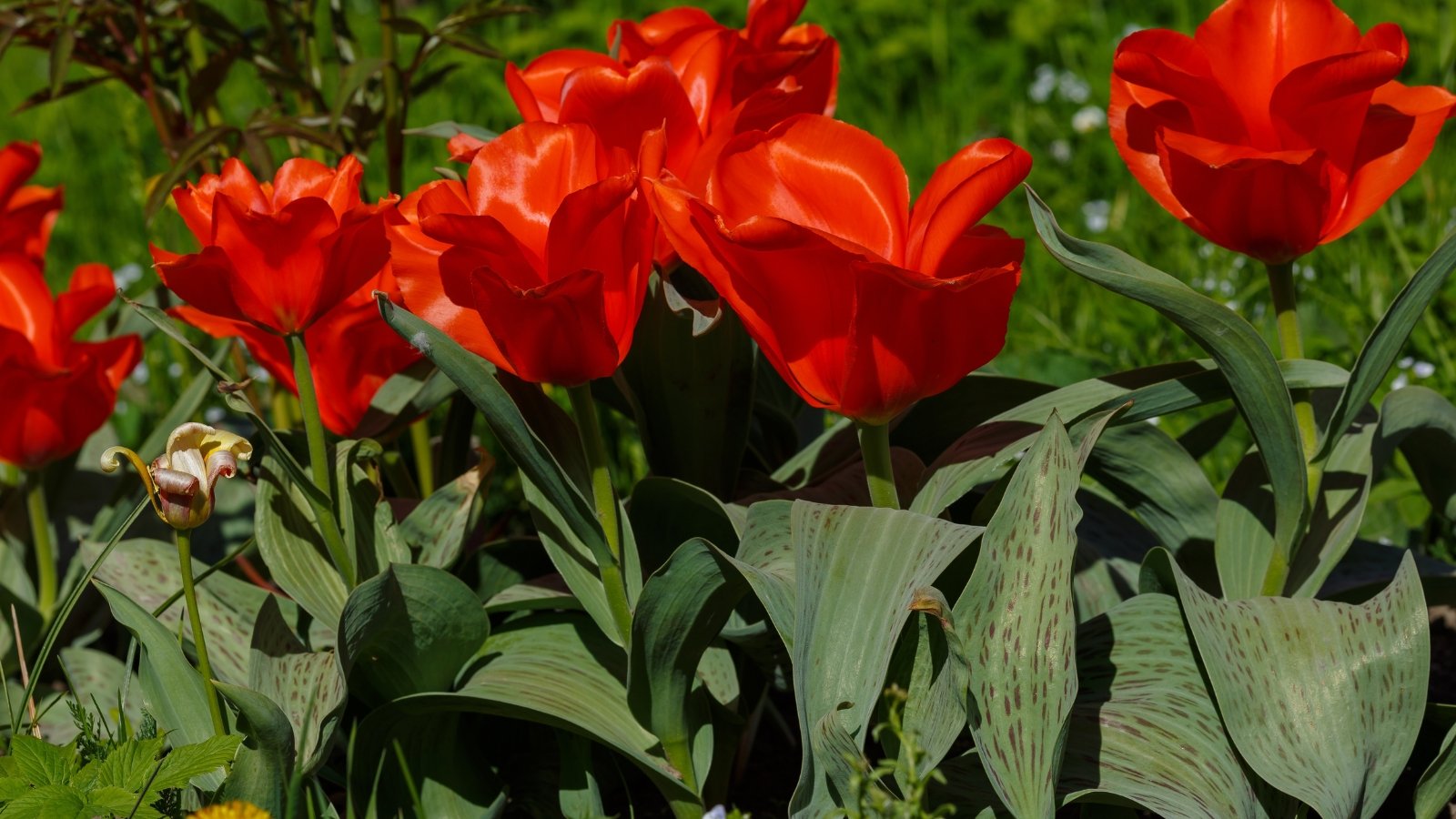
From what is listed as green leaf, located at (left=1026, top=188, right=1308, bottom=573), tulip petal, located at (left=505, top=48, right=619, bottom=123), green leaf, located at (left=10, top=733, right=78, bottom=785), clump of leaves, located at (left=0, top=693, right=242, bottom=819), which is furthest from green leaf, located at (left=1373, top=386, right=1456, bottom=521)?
green leaf, located at (left=10, top=733, right=78, bottom=785)

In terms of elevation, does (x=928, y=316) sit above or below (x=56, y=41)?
above

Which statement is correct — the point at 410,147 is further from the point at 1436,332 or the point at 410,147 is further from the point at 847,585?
the point at 847,585

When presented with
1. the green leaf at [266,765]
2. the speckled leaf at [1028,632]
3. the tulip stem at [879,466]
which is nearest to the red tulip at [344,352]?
the green leaf at [266,765]

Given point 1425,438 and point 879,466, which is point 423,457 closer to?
point 879,466

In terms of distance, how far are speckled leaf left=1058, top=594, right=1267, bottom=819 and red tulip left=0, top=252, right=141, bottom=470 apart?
3.40 ft

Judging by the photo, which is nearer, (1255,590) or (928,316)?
(928,316)

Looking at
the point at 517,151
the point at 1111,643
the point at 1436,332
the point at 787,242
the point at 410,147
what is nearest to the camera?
the point at 787,242

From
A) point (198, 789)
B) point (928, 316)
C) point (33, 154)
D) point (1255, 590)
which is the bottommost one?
point (198, 789)

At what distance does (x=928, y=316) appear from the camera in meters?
0.98

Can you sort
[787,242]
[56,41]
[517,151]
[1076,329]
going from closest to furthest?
[787,242] < [517,151] < [56,41] < [1076,329]

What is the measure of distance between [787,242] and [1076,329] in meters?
1.72

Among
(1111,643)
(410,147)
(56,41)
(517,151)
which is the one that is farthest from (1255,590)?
(410,147)

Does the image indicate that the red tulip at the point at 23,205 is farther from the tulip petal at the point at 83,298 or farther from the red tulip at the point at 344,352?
the red tulip at the point at 344,352

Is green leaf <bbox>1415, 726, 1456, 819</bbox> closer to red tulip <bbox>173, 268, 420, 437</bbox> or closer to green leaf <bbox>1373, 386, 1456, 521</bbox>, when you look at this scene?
green leaf <bbox>1373, 386, 1456, 521</bbox>
